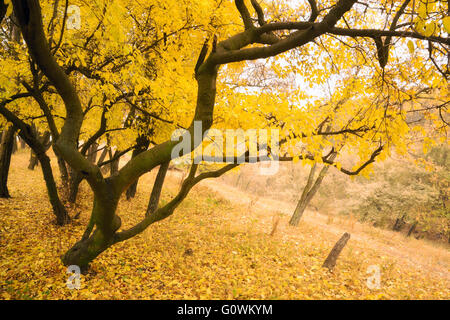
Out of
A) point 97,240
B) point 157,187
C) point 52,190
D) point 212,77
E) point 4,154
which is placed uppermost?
point 212,77

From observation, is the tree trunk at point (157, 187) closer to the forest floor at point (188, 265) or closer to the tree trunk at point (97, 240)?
the forest floor at point (188, 265)

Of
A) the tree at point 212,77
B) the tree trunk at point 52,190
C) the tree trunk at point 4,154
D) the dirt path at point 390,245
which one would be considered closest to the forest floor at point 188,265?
the tree trunk at point 52,190

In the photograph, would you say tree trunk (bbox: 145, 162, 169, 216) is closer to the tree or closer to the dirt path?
the tree

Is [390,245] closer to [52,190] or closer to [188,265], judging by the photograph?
[188,265]

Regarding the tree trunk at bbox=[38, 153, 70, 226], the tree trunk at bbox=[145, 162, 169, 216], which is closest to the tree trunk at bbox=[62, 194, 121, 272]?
the tree trunk at bbox=[38, 153, 70, 226]

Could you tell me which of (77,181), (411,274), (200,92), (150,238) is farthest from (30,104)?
(411,274)

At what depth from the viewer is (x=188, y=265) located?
5.43 m

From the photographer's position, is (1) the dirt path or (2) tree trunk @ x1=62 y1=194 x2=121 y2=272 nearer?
(2) tree trunk @ x1=62 y1=194 x2=121 y2=272

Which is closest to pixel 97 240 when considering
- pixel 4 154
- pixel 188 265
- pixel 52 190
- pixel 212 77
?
pixel 188 265

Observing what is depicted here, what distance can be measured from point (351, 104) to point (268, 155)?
240 cm

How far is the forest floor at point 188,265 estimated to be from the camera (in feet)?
14.0

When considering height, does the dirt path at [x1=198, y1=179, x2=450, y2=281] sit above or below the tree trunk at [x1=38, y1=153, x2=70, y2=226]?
below

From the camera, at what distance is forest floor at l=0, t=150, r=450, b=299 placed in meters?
4.28
